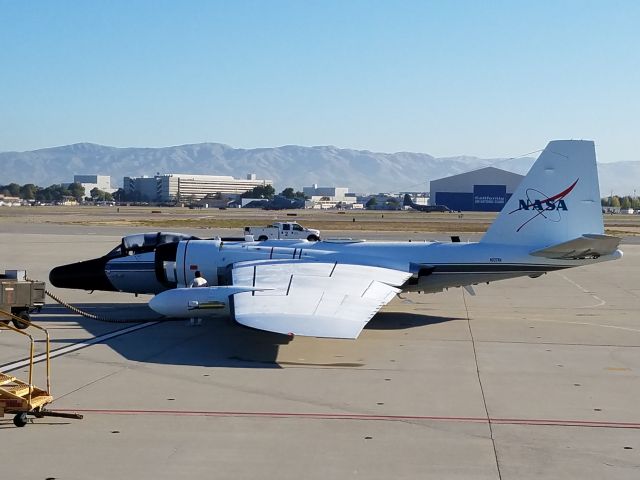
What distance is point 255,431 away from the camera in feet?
44.9

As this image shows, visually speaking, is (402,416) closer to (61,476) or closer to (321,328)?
(321,328)

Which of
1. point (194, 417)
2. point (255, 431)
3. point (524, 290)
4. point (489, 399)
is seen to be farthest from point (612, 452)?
point (524, 290)

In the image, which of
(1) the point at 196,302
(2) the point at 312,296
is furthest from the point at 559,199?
(1) the point at 196,302

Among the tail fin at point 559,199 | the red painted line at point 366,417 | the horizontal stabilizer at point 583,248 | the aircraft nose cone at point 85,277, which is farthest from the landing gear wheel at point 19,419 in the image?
the horizontal stabilizer at point 583,248

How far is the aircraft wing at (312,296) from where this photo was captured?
18652mm

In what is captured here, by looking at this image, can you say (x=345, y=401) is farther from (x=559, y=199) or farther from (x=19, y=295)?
(x=559, y=199)

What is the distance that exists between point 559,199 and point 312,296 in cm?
995

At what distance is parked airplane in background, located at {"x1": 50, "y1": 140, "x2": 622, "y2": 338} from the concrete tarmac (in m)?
1.57

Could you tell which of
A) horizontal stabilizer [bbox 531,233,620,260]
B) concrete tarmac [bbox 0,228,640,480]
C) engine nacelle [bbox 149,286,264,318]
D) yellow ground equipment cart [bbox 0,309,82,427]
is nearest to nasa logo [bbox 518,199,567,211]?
horizontal stabilizer [bbox 531,233,620,260]

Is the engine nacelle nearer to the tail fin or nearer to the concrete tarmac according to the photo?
the concrete tarmac

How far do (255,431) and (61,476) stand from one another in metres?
3.38

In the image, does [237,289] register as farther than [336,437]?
Yes

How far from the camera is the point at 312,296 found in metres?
21.2

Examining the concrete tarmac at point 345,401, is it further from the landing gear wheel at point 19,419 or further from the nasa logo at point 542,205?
the nasa logo at point 542,205
